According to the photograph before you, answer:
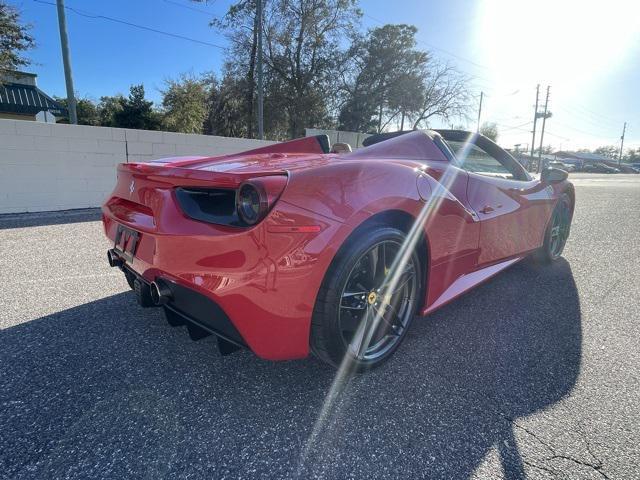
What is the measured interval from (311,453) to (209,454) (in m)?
0.39

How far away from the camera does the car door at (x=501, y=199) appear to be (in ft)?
8.52

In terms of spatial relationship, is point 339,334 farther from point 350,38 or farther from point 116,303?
point 350,38

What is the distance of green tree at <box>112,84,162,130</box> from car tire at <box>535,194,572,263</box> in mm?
25325

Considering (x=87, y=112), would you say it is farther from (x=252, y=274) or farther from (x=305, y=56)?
(x=252, y=274)

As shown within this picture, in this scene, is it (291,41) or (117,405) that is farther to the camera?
(291,41)

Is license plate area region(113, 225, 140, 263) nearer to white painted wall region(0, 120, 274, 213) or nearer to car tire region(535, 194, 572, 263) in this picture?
car tire region(535, 194, 572, 263)

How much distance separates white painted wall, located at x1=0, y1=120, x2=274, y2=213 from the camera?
6086mm

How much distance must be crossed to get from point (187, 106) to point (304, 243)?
2901 cm

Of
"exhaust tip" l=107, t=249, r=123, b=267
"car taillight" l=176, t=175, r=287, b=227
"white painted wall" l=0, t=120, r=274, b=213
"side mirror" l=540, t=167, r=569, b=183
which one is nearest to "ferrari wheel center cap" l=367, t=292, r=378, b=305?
"car taillight" l=176, t=175, r=287, b=227

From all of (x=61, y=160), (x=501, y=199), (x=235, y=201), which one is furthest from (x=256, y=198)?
(x=61, y=160)

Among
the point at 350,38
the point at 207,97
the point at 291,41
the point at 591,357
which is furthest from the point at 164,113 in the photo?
the point at 591,357

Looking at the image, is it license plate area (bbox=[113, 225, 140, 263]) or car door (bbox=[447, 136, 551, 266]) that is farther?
car door (bbox=[447, 136, 551, 266])

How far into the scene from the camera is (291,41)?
22.0 meters

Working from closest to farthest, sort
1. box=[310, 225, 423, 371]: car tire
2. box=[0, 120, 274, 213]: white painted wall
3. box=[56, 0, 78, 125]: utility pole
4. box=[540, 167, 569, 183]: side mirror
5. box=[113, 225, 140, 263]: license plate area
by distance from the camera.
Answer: box=[310, 225, 423, 371]: car tire → box=[113, 225, 140, 263]: license plate area → box=[540, 167, 569, 183]: side mirror → box=[0, 120, 274, 213]: white painted wall → box=[56, 0, 78, 125]: utility pole
